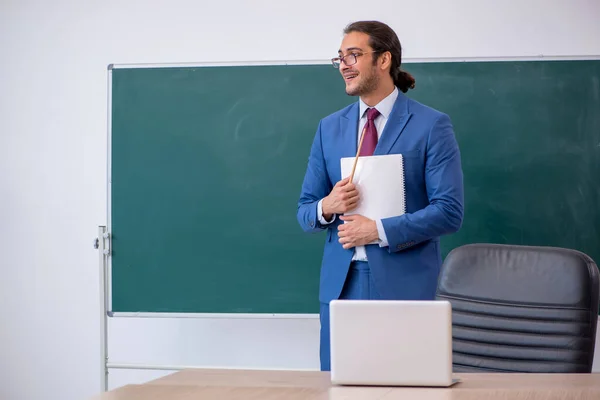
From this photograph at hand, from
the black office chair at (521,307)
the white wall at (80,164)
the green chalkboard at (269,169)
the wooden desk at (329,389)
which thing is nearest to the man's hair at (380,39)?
the black office chair at (521,307)

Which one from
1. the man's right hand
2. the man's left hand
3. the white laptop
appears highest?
the man's right hand

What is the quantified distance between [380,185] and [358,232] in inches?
6.6

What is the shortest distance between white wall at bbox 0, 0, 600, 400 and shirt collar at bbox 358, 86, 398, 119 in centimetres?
143

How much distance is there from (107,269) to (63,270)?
22.7 inches

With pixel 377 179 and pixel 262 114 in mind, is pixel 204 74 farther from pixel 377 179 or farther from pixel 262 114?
pixel 377 179

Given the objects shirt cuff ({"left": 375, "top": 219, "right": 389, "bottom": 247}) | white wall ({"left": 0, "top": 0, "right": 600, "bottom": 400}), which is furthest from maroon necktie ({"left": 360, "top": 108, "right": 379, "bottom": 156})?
white wall ({"left": 0, "top": 0, "right": 600, "bottom": 400})

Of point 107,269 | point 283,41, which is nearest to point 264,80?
point 283,41

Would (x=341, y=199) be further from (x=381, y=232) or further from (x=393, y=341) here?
(x=393, y=341)

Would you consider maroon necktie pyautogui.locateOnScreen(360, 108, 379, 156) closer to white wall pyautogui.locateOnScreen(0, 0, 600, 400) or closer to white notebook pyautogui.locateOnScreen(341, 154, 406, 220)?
white notebook pyautogui.locateOnScreen(341, 154, 406, 220)

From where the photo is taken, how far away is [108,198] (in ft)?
11.9

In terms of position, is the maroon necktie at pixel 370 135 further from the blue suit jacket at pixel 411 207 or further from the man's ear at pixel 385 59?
the man's ear at pixel 385 59

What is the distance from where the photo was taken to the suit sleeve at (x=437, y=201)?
231 cm

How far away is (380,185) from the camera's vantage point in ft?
7.81

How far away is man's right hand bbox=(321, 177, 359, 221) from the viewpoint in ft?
7.66
